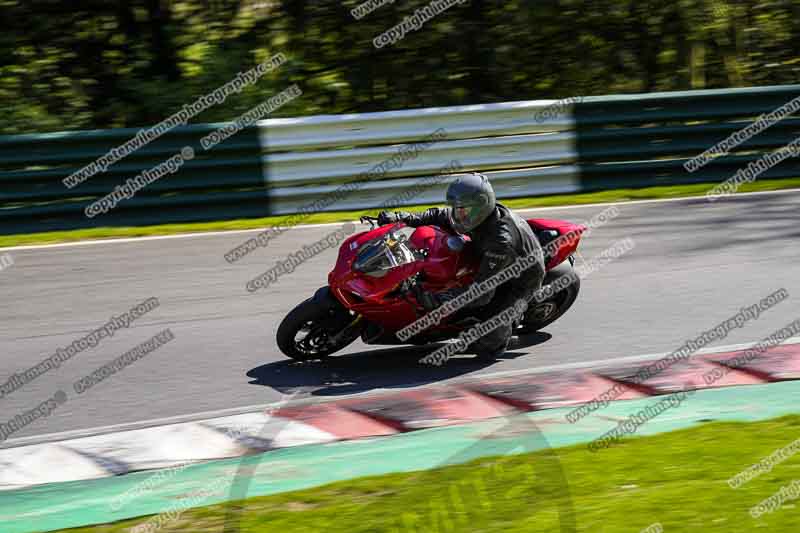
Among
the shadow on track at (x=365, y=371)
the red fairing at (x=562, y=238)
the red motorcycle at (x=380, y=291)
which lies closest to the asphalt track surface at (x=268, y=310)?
the shadow on track at (x=365, y=371)

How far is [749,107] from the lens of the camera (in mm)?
15461

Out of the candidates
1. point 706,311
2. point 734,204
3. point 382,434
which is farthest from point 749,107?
point 382,434

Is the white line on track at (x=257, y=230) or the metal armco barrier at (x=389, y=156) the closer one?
the white line on track at (x=257, y=230)

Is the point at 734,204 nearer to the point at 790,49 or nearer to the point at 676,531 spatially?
the point at 790,49

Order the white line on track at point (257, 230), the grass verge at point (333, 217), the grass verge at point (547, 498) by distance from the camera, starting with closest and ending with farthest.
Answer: the grass verge at point (547, 498)
the white line on track at point (257, 230)
the grass verge at point (333, 217)

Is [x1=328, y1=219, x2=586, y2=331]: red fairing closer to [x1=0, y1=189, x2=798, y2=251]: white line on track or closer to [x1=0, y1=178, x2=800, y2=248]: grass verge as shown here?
[x1=0, y1=189, x2=798, y2=251]: white line on track

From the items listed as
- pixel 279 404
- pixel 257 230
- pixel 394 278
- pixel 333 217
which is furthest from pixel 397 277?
pixel 333 217

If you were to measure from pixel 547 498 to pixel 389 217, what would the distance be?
10.5 ft

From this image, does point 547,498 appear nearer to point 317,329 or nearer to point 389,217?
point 317,329

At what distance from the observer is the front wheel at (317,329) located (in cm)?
809

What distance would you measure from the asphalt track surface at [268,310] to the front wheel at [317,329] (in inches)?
5.5

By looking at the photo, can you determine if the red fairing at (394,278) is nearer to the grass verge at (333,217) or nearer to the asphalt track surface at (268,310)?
the asphalt track surface at (268,310)

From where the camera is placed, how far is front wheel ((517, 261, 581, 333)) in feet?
28.9

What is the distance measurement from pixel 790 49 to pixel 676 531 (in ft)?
52.2
